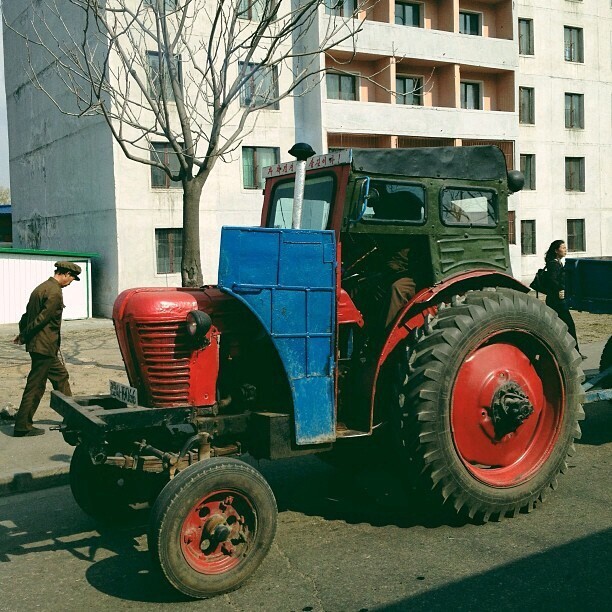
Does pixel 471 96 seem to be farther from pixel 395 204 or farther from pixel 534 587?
pixel 534 587

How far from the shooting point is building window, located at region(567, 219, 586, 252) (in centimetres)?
3491

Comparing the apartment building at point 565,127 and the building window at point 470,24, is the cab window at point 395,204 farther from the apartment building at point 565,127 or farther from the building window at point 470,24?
the building window at point 470,24

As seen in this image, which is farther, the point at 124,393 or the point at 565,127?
the point at 565,127

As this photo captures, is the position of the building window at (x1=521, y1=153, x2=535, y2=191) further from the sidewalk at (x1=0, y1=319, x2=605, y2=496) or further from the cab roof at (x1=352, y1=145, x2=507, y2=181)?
the cab roof at (x1=352, y1=145, x2=507, y2=181)

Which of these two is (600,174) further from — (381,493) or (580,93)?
(381,493)

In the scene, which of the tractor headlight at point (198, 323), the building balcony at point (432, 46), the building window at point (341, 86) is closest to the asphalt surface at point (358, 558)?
the tractor headlight at point (198, 323)

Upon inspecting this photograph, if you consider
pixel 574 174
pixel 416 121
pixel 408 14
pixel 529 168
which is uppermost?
pixel 408 14

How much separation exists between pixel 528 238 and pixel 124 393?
1207 inches

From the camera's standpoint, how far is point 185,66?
24.3m

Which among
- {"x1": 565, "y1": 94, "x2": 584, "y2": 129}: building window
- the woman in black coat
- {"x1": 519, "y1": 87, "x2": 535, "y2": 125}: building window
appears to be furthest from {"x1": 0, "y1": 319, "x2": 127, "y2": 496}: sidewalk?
{"x1": 565, "y1": 94, "x2": 584, "y2": 129}: building window

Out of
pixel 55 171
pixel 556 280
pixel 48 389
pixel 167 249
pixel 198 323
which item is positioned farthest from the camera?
pixel 55 171

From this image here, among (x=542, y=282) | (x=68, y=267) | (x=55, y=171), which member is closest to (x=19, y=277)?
(x=55, y=171)

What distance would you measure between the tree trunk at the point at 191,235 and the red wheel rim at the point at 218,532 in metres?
7.14

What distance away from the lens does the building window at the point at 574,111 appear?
34750 mm
